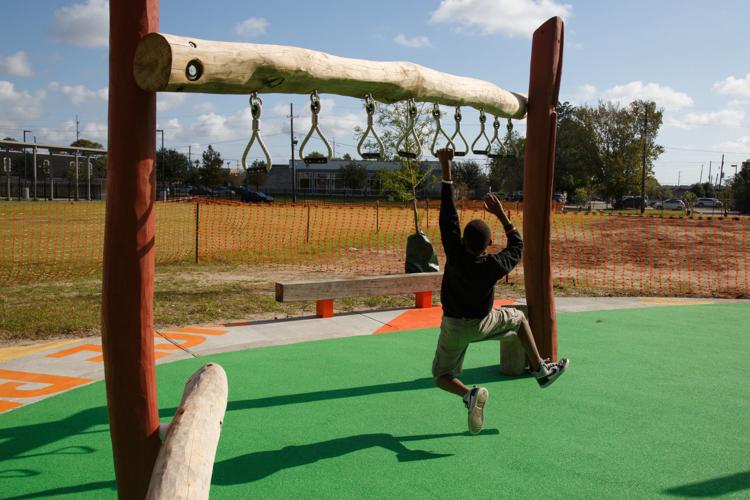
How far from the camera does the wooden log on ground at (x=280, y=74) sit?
274cm

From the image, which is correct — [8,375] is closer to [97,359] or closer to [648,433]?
[97,359]

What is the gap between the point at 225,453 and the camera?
412 cm

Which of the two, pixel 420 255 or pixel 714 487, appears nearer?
pixel 714 487

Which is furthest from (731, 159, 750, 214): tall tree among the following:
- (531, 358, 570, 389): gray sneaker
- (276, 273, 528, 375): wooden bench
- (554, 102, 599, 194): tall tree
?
(531, 358, 570, 389): gray sneaker

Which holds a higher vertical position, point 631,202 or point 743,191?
point 743,191

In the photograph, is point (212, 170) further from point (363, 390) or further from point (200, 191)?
point (363, 390)

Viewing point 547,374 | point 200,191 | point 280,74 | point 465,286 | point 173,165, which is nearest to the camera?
point 280,74

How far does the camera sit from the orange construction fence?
Result: 1357 cm

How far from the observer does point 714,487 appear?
3.64 meters

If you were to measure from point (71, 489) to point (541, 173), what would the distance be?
4351 mm

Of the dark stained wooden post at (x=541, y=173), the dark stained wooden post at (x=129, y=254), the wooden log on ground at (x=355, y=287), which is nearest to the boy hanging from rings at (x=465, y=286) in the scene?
the dark stained wooden post at (x=541, y=173)

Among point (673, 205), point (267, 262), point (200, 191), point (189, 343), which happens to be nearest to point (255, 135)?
point (189, 343)

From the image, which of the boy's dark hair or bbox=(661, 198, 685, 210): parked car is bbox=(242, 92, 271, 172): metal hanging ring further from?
bbox=(661, 198, 685, 210): parked car

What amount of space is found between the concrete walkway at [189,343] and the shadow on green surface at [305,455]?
2.38m
